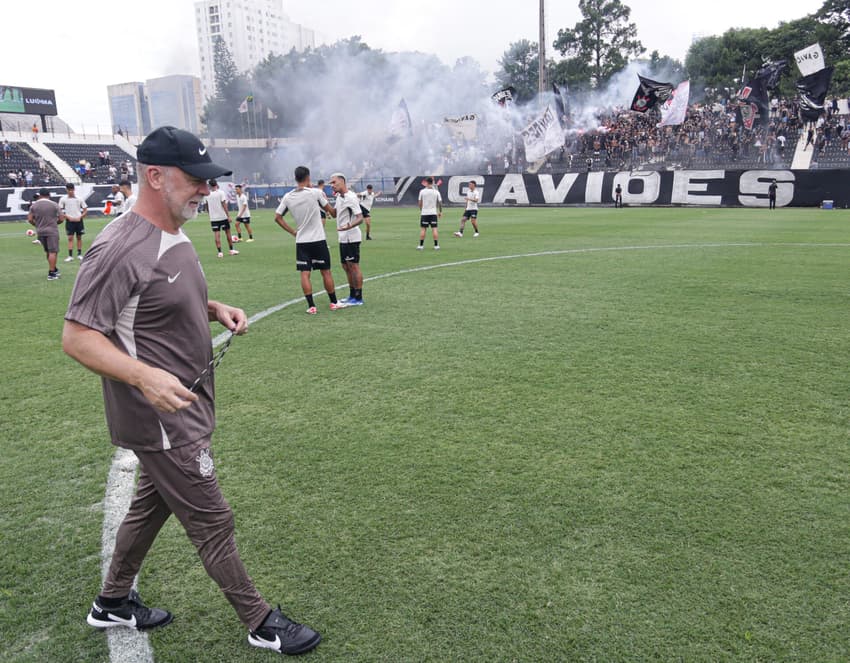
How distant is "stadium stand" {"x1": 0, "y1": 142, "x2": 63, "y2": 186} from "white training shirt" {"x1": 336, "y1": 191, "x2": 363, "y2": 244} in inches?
1666

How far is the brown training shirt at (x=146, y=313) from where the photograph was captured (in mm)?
2365

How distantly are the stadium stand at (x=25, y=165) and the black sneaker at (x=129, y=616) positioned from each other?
48.7 metres

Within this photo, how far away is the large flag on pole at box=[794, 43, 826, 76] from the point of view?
1310 inches

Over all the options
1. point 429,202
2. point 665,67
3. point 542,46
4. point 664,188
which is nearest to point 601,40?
point 665,67

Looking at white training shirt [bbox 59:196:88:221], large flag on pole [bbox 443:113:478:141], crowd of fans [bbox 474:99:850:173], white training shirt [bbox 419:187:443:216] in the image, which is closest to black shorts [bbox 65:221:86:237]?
white training shirt [bbox 59:196:88:221]

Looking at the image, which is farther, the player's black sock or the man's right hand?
the player's black sock

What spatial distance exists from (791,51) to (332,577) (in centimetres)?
6434

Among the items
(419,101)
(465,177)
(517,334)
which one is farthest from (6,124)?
(517,334)

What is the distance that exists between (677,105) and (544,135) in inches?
293

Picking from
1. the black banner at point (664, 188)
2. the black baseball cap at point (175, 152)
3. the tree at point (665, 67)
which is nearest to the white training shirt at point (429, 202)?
the black baseball cap at point (175, 152)

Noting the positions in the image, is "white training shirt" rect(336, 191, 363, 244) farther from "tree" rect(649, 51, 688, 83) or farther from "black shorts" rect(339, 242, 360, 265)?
"tree" rect(649, 51, 688, 83)

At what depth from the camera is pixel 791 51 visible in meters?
54.2

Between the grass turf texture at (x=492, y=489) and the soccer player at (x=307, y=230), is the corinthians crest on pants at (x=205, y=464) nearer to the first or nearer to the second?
the grass turf texture at (x=492, y=489)

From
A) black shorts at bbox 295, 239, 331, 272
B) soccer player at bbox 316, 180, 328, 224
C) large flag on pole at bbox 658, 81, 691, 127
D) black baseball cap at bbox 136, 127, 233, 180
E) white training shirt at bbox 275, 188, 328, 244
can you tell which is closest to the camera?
black baseball cap at bbox 136, 127, 233, 180
